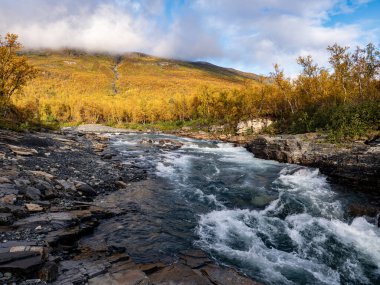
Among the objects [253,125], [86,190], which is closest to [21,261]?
[86,190]

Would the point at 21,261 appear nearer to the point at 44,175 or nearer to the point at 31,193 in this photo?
the point at 31,193

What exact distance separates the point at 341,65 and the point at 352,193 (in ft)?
109

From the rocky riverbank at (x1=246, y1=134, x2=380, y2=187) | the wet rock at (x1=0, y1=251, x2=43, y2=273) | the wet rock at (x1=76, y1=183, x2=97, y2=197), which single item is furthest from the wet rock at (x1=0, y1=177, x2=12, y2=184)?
the rocky riverbank at (x1=246, y1=134, x2=380, y2=187)

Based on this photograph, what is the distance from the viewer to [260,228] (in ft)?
39.9

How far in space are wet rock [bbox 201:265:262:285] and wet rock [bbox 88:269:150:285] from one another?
194 cm

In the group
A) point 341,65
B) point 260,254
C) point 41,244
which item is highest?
point 341,65

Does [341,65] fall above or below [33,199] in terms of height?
above

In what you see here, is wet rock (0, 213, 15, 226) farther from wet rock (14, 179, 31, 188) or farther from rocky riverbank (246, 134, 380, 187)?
rocky riverbank (246, 134, 380, 187)

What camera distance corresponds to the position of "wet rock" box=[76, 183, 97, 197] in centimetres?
1414

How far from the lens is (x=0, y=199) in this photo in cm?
1002

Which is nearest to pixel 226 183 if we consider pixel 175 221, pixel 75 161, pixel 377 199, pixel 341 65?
pixel 175 221

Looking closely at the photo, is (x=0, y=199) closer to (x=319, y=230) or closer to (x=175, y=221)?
(x=175, y=221)

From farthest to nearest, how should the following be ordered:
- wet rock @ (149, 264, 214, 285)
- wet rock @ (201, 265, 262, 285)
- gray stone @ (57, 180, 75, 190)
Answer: gray stone @ (57, 180, 75, 190), wet rock @ (201, 265, 262, 285), wet rock @ (149, 264, 214, 285)

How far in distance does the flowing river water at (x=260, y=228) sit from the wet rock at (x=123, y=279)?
4.41 feet
